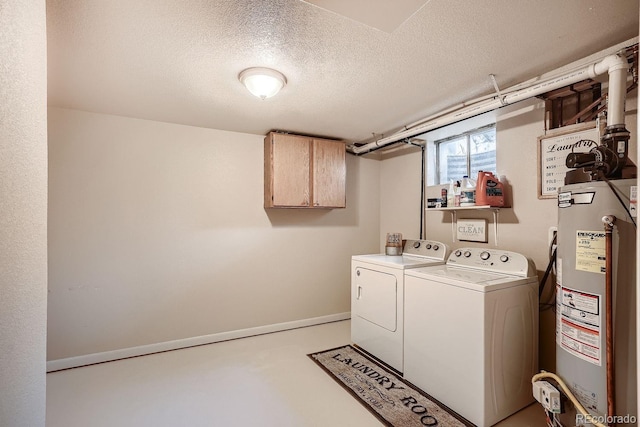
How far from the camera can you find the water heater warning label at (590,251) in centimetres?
146

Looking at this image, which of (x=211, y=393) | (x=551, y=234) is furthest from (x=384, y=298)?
(x=211, y=393)

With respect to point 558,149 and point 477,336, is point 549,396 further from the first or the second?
point 558,149

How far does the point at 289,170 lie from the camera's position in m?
3.36

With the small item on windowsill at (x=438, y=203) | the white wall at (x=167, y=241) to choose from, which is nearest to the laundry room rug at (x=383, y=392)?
the white wall at (x=167, y=241)

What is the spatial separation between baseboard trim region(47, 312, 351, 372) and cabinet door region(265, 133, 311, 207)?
4.90ft

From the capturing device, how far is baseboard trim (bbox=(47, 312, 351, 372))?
2.72m

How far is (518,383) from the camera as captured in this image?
2.03 metres

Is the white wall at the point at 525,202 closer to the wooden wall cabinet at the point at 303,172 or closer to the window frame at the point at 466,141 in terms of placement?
the window frame at the point at 466,141

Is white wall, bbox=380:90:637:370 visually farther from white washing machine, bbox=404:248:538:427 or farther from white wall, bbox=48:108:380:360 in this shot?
white wall, bbox=48:108:380:360

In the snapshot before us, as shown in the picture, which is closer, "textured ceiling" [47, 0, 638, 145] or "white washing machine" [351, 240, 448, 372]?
"textured ceiling" [47, 0, 638, 145]

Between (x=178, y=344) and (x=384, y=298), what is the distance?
2187 millimetres

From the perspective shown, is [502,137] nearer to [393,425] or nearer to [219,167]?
[393,425]

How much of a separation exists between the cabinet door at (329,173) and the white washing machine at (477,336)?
1.49 m

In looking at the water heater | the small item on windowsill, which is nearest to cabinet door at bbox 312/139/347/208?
the small item on windowsill
